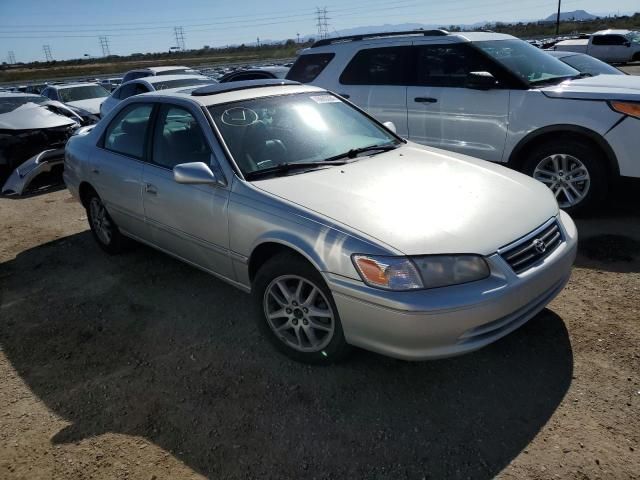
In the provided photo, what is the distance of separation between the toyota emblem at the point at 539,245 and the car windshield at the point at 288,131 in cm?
145

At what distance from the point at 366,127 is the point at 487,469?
2699 mm

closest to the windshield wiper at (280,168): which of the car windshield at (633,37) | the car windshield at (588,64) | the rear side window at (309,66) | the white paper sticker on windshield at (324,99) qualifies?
the white paper sticker on windshield at (324,99)

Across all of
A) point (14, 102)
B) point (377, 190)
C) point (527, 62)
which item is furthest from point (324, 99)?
point (14, 102)

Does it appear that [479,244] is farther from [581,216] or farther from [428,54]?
[428,54]

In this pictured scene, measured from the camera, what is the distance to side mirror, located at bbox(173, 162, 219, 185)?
3.15m

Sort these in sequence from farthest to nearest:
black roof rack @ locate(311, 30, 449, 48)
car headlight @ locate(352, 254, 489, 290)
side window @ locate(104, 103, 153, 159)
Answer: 1. black roof rack @ locate(311, 30, 449, 48)
2. side window @ locate(104, 103, 153, 159)
3. car headlight @ locate(352, 254, 489, 290)

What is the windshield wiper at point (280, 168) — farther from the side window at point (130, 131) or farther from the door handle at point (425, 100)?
the door handle at point (425, 100)

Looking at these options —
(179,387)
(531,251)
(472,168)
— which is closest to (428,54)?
(472,168)

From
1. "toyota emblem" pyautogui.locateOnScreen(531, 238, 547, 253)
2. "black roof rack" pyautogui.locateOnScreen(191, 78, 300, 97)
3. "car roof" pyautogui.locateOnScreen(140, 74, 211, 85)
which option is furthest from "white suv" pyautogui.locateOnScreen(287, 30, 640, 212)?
"car roof" pyautogui.locateOnScreen(140, 74, 211, 85)

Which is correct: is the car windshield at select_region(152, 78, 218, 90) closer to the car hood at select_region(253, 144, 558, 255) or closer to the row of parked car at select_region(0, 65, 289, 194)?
the row of parked car at select_region(0, 65, 289, 194)

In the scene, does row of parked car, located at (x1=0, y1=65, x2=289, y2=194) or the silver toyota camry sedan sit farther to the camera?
row of parked car, located at (x1=0, y1=65, x2=289, y2=194)

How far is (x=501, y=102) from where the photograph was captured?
5277 millimetres

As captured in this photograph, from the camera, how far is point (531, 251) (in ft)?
9.04

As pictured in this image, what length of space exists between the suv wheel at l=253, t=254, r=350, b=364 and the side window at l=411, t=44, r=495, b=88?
3.71 metres
